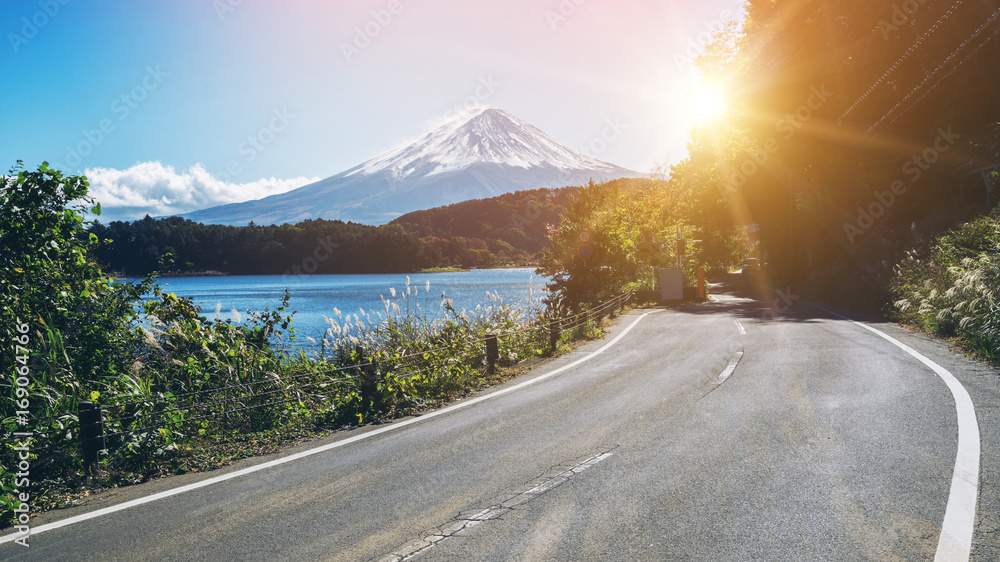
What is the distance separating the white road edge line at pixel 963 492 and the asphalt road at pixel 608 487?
0.19ft

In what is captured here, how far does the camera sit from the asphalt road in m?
3.85

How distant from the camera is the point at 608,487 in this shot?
4.80 m

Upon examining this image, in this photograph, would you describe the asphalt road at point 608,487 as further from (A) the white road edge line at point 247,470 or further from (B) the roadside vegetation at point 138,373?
(B) the roadside vegetation at point 138,373

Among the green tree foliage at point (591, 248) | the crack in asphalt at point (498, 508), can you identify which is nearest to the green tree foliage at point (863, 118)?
the green tree foliage at point (591, 248)

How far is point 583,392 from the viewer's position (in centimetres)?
873

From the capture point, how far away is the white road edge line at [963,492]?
361 centimetres

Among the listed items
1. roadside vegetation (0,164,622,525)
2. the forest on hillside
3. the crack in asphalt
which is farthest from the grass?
the forest on hillside

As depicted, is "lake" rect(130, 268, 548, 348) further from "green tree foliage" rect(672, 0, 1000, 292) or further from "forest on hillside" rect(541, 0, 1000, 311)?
"green tree foliage" rect(672, 0, 1000, 292)

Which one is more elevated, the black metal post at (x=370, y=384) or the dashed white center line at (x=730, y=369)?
the black metal post at (x=370, y=384)

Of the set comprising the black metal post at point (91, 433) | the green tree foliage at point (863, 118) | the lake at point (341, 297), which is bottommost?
the lake at point (341, 297)

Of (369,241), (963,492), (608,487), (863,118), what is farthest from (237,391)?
(369,241)

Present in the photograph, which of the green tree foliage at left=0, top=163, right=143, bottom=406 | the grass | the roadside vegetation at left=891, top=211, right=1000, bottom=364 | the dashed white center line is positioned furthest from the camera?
the roadside vegetation at left=891, top=211, right=1000, bottom=364

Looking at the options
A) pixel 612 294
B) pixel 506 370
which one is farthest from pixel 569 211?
pixel 506 370

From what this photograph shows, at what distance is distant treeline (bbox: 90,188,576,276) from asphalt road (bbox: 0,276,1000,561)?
209 ft
